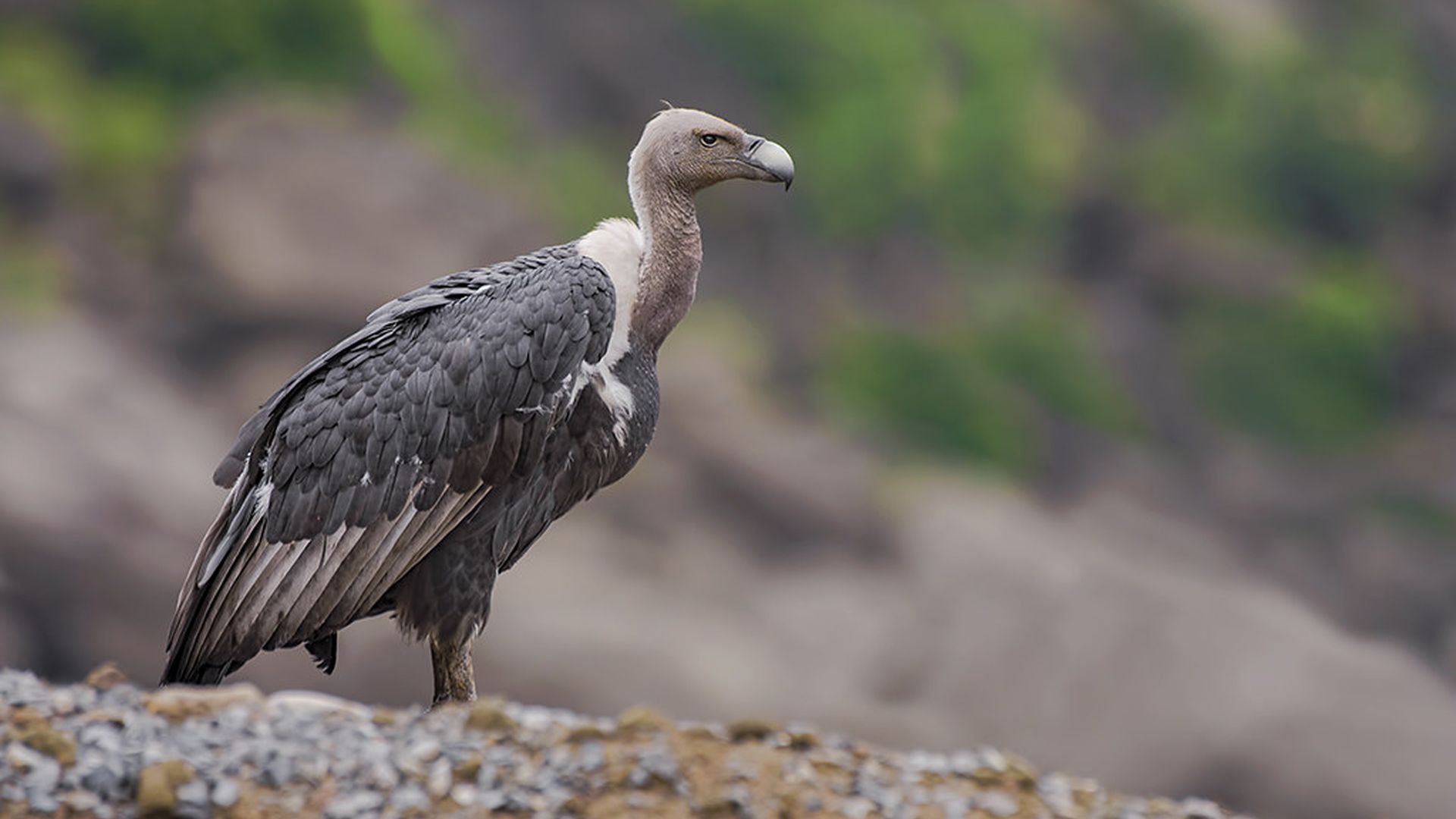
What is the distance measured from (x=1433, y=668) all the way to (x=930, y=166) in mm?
7246

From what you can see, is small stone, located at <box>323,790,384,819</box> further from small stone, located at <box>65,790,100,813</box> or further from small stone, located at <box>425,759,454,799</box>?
small stone, located at <box>65,790,100,813</box>

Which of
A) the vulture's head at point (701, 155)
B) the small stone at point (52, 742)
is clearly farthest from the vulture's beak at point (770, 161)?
the small stone at point (52, 742)

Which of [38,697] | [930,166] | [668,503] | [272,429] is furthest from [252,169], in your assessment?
[38,697]

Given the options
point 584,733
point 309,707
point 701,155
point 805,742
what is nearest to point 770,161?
point 701,155

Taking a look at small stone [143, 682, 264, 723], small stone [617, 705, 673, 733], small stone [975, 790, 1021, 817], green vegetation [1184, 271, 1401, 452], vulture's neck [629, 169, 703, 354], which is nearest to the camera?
small stone [975, 790, 1021, 817]

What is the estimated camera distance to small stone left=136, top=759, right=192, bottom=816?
173 inches

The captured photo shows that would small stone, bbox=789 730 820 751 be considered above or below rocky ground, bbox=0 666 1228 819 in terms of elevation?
above

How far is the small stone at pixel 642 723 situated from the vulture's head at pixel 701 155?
7.21ft

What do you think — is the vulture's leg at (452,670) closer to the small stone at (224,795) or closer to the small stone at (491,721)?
the small stone at (491,721)

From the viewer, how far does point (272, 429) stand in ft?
19.7

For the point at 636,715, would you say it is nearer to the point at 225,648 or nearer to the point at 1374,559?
the point at 225,648

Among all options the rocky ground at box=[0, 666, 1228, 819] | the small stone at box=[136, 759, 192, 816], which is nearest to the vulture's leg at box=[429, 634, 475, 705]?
the rocky ground at box=[0, 666, 1228, 819]

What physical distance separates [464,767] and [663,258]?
7.28ft

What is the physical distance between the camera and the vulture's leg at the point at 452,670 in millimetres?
5844
